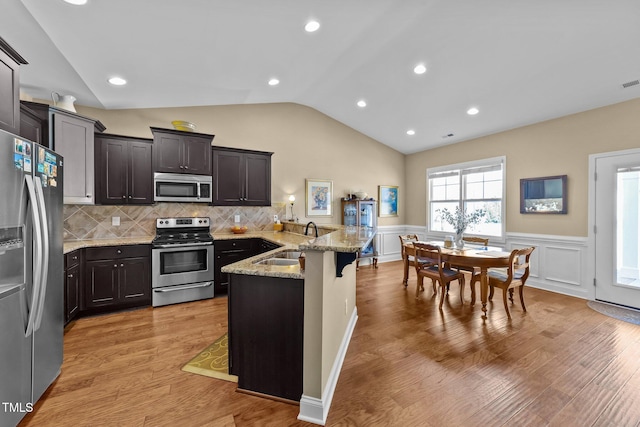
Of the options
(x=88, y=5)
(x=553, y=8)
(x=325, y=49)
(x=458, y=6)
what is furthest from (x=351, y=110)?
(x=88, y=5)

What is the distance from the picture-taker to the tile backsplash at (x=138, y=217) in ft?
11.8

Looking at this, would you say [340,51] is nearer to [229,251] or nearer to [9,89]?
[9,89]

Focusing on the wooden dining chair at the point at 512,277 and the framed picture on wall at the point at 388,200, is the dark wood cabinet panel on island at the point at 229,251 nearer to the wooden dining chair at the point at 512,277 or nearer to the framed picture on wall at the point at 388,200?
the wooden dining chair at the point at 512,277

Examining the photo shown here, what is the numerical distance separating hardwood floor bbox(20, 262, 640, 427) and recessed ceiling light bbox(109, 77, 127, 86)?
110 inches

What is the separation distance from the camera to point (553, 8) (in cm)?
249

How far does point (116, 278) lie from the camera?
3.30 m

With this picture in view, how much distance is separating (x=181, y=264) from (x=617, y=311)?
5.87 m

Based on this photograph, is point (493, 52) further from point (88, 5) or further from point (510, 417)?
point (88, 5)

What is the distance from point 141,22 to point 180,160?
6.62ft

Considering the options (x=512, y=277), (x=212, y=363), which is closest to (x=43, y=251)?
(x=212, y=363)

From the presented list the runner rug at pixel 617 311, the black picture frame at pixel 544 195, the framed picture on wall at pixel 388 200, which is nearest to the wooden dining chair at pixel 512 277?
the runner rug at pixel 617 311

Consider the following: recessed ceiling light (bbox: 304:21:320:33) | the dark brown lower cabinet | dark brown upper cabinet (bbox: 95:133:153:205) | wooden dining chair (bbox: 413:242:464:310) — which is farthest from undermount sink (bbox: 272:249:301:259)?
dark brown upper cabinet (bbox: 95:133:153:205)

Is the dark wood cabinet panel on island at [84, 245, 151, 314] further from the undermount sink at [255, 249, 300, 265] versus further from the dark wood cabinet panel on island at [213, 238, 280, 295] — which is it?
the undermount sink at [255, 249, 300, 265]

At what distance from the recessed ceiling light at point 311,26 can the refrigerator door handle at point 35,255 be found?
8.21 ft
